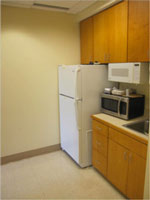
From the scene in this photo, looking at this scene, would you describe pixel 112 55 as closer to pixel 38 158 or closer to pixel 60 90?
pixel 60 90

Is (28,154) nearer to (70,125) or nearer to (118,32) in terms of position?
(70,125)

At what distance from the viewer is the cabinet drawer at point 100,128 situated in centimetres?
222

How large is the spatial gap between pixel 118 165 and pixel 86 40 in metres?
2.04

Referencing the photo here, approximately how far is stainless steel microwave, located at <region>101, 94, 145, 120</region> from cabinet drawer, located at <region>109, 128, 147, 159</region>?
30 centimetres

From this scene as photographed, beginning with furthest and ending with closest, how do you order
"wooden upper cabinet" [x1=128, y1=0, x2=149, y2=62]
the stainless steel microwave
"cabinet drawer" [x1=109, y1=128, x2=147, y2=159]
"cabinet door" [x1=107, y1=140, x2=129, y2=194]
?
the stainless steel microwave
"cabinet door" [x1=107, y1=140, x2=129, y2=194]
"wooden upper cabinet" [x1=128, y1=0, x2=149, y2=62]
"cabinet drawer" [x1=109, y1=128, x2=147, y2=159]

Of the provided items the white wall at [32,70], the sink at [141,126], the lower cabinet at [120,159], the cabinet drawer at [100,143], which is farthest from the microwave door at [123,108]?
the white wall at [32,70]

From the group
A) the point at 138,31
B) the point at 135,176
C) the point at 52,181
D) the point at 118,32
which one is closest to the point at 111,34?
the point at 118,32

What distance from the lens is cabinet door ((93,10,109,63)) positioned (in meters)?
2.39

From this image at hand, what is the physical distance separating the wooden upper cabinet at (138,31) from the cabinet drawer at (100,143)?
3.59ft

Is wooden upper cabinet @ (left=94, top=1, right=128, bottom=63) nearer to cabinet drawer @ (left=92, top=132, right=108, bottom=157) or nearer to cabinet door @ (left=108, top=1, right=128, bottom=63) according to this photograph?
cabinet door @ (left=108, top=1, right=128, bottom=63)

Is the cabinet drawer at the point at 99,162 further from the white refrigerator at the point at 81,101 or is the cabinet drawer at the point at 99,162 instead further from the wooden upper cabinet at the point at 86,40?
the wooden upper cabinet at the point at 86,40

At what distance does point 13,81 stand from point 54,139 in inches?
51.7

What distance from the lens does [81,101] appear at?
2.47 metres

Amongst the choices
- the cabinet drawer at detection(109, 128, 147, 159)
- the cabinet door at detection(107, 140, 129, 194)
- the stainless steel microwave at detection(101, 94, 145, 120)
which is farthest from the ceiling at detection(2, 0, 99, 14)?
the cabinet door at detection(107, 140, 129, 194)
